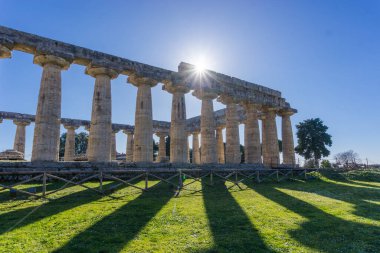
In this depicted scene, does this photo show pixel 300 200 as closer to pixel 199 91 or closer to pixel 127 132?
pixel 199 91

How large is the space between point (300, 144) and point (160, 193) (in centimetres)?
4505

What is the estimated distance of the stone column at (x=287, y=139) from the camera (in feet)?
121

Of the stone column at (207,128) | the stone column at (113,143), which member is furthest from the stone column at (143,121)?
the stone column at (113,143)

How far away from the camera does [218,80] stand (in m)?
31.9

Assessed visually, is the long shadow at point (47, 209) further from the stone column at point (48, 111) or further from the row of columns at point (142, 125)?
the row of columns at point (142, 125)

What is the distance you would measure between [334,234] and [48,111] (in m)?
21.5

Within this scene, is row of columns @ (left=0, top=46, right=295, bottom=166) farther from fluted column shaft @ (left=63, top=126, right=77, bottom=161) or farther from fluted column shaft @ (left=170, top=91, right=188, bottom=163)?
fluted column shaft @ (left=63, top=126, right=77, bottom=161)

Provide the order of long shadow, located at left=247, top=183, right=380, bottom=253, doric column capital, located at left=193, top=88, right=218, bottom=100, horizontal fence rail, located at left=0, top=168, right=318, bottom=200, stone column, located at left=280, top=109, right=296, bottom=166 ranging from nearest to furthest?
long shadow, located at left=247, top=183, right=380, bottom=253, horizontal fence rail, located at left=0, top=168, right=318, bottom=200, doric column capital, located at left=193, top=88, right=218, bottom=100, stone column, located at left=280, top=109, right=296, bottom=166

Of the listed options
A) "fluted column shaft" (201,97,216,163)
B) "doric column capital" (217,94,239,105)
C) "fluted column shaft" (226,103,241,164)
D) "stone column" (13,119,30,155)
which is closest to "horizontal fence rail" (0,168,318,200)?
"fluted column shaft" (201,97,216,163)

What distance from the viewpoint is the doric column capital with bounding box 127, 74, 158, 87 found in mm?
Result: 26547

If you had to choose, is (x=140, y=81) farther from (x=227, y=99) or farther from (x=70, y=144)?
(x=70, y=144)

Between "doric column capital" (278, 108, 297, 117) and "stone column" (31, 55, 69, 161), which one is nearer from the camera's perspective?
"stone column" (31, 55, 69, 161)

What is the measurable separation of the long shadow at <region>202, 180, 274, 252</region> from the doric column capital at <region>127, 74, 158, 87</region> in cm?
1655

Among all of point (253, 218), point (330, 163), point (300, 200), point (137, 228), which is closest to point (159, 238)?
point (137, 228)
